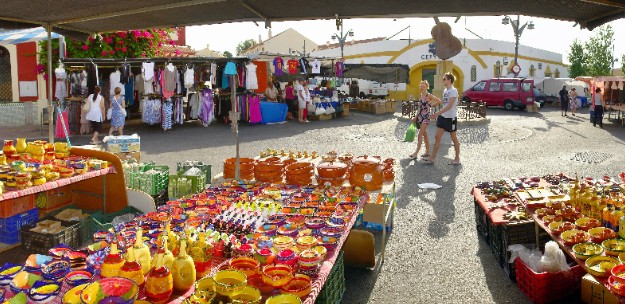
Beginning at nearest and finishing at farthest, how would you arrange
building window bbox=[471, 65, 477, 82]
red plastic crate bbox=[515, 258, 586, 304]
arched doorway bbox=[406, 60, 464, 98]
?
1. red plastic crate bbox=[515, 258, 586, 304]
2. arched doorway bbox=[406, 60, 464, 98]
3. building window bbox=[471, 65, 477, 82]

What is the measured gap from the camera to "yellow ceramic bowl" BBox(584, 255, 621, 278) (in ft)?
11.2

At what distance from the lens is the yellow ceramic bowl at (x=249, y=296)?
8.66ft

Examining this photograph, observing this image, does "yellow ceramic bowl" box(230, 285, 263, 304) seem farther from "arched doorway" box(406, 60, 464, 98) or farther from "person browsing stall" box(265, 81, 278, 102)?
"arched doorway" box(406, 60, 464, 98)

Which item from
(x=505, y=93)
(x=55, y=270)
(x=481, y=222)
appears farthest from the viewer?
(x=505, y=93)

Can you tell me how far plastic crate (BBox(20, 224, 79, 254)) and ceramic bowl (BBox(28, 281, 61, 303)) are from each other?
2538 mm

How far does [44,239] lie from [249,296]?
11.1 ft

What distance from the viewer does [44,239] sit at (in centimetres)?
506

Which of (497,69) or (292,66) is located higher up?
(497,69)

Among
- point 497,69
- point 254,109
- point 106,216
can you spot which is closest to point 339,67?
point 254,109

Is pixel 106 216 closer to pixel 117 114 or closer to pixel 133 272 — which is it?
pixel 133 272

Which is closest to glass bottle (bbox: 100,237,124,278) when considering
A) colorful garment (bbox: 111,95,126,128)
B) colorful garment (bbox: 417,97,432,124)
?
colorful garment (bbox: 417,97,432,124)

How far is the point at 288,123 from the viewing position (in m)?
17.5

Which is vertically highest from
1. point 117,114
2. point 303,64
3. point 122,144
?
point 303,64

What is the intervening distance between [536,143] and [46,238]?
11.9m
